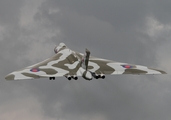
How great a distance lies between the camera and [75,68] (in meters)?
81.2

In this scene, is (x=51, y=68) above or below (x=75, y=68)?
above

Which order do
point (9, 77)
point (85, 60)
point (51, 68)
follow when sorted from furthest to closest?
point (51, 68) → point (85, 60) → point (9, 77)

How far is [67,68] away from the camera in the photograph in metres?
81.9

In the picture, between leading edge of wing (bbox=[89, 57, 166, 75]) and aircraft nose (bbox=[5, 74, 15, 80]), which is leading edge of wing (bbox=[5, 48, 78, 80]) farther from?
leading edge of wing (bbox=[89, 57, 166, 75])

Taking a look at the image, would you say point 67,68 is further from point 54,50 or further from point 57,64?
point 54,50

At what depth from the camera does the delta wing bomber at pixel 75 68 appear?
78875mm

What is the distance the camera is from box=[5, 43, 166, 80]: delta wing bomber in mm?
78875

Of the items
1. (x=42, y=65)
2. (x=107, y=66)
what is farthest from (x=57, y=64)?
(x=107, y=66)

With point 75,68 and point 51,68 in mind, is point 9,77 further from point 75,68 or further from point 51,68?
point 75,68

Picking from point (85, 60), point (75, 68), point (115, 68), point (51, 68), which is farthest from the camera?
point (115, 68)

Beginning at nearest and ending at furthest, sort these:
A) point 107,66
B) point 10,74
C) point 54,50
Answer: point 10,74 < point 107,66 < point 54,50

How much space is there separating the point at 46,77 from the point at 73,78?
13.1 ft

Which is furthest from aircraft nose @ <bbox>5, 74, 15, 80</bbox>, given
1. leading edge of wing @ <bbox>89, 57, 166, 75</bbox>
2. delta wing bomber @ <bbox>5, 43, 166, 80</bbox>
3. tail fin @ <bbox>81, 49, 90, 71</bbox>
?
leading edge of wing @ <bbox>89, 57, 166, 75</bbox>

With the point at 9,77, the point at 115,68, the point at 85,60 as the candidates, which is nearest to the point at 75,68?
the point at 85,60
